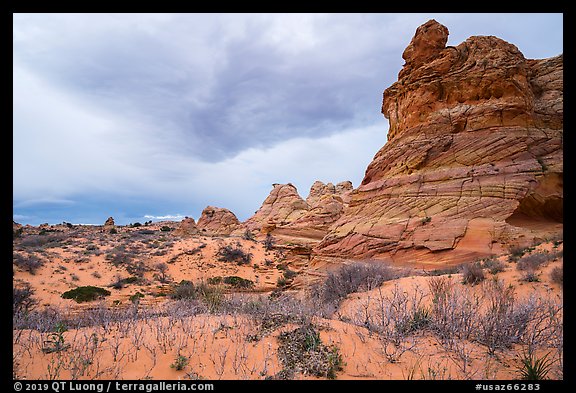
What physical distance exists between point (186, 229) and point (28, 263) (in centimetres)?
2794

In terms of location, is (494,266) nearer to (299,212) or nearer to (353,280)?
(353,280)

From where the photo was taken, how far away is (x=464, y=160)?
58.0 ft

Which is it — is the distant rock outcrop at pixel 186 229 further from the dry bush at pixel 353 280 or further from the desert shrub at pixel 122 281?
the dry bush at pixel 353 280

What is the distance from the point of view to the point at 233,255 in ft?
95.3

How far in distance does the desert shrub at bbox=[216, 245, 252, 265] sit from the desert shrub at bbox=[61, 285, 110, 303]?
12.3 meters

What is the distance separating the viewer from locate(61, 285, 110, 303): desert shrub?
15578mm

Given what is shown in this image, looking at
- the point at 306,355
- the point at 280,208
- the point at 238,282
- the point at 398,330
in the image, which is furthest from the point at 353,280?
the point at 280,208

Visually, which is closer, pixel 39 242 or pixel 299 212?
pixel 39 242

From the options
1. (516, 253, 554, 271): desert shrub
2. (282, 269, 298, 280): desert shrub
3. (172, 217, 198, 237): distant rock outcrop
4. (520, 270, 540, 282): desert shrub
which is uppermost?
(172, 217, 198, 237): distant rock outcrop

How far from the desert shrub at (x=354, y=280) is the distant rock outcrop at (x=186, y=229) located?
119 ft

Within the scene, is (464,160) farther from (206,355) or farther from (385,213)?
(206,355)

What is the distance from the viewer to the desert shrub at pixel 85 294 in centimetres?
1558

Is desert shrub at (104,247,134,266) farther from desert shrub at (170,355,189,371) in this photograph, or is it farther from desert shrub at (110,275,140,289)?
desert shrub at (170,355,189,371)

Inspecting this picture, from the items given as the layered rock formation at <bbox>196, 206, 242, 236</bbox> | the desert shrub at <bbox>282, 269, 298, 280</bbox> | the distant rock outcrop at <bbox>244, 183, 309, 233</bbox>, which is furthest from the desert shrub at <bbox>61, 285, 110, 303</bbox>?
the layered rock formation at <bbox>196, 206, 242, 236</bbox>
